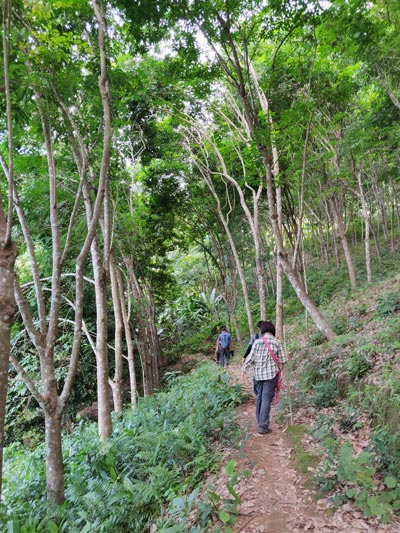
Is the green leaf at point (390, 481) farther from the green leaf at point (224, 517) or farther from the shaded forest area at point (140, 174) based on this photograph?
the green leaf at point (224, 517)

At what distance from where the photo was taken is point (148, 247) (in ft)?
44.3

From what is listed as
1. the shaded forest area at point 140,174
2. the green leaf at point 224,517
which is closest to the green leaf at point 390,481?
the shaded forest area at point 140,174

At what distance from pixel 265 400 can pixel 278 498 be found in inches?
68.8

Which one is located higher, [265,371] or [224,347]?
[265,371]

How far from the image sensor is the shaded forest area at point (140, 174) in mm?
4074

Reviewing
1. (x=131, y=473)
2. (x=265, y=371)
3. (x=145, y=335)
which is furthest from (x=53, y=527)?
(x=145, y=335)

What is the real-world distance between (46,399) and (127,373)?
1052 cm

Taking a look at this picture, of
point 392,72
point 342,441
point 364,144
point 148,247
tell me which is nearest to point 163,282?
point 148,247

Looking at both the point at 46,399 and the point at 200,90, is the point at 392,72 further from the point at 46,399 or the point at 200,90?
the point at 46,399

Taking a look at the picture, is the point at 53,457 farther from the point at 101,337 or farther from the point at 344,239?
the point at 344,239

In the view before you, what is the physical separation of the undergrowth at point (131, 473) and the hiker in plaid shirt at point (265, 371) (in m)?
0.51

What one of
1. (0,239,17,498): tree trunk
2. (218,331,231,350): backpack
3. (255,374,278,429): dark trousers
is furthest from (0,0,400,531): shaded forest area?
(218,331,231,350): backpack

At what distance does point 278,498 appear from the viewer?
3.54m

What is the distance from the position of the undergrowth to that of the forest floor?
0.40 metres
